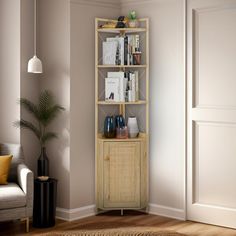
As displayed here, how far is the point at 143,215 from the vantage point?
5727mm

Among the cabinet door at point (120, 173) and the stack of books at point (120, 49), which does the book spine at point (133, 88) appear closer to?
the stack of books at point (120, 49)

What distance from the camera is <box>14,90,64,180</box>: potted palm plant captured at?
217 inches

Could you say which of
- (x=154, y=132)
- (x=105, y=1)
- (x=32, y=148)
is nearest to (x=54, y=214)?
(x=32, y=148)

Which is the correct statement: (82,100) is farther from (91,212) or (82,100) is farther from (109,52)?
(91,212)

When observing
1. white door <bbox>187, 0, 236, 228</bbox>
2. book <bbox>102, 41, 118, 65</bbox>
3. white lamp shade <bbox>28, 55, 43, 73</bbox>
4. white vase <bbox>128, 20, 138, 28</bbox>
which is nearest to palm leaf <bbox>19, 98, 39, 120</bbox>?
white lamp shade <bbox>28, 55, 43, 73</bbox>

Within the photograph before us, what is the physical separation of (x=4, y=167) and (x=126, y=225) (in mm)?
1312

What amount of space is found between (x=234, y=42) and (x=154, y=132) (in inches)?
50.7

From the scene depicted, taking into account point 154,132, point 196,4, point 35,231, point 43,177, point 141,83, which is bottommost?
point 35,231

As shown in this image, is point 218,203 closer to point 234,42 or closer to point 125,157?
point 125,157

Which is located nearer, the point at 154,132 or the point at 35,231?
the point at 35,231

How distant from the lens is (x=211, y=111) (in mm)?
5273

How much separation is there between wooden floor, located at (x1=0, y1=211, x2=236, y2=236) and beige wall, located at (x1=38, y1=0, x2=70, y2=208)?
32 cm

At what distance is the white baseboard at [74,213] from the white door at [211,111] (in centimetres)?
104

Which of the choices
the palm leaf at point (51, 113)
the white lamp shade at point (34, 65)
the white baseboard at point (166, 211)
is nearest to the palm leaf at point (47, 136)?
the palm leaf at point (51, 113)
